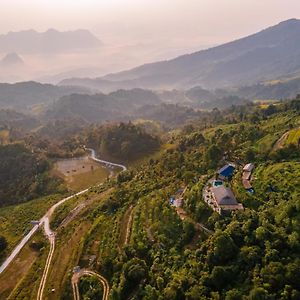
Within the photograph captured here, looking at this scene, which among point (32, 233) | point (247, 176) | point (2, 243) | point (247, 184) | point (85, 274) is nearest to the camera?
point (85, 274)

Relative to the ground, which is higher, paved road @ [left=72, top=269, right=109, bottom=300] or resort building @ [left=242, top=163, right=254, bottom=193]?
resort building @ [left=242, top=163, right=254, bottom=193]

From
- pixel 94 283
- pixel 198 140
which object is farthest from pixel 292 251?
pixel 198 140

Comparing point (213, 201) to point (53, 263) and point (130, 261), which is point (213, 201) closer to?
point (130, 261)

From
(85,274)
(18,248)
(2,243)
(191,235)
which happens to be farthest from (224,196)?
(2,243)

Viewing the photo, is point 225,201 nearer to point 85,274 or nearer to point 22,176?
point 85,274

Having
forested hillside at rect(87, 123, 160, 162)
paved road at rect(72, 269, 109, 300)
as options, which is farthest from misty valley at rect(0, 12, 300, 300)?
forested hillside at rect(87, 123, 160, 162)

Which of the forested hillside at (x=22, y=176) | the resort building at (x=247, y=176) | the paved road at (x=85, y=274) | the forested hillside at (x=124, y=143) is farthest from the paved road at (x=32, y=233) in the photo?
the forested hillside at (x=124, y=143)

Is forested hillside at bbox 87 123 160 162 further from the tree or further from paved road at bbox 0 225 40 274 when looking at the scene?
the tree
